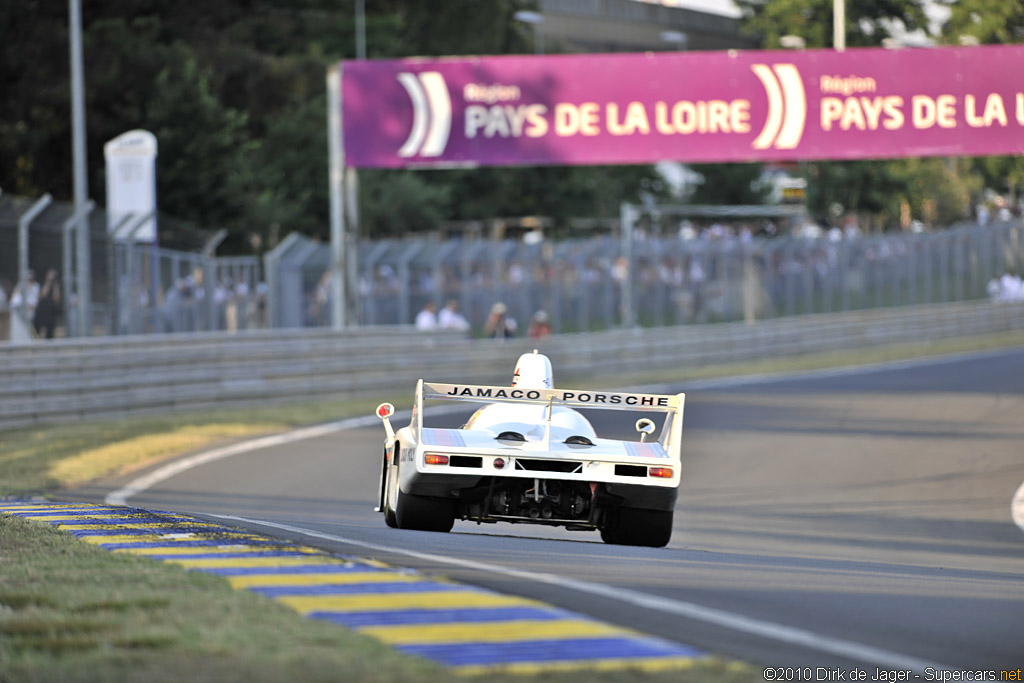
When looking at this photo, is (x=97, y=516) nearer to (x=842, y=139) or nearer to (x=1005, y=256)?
(x=842, y=139)

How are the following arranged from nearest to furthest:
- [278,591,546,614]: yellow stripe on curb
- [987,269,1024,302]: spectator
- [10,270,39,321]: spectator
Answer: [278,591,546,614]: yellow stripe on curb < [10,270,39,321]: spectator < [987,269,1024,302]: spectator

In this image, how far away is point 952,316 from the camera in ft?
133

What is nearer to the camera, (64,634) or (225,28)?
(64,634)

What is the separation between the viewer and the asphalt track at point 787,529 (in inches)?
251

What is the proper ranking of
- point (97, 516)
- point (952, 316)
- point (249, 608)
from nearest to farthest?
point (249, 608)
point (97, 516)
point (952, 316)

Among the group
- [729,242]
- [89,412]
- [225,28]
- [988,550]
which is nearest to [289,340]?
[89,412]

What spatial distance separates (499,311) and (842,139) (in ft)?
23.8

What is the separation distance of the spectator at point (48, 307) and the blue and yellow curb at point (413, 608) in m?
12.0

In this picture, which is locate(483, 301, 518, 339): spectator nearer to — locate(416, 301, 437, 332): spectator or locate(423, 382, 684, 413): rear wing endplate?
locate(416, 301, 437, 332): spectator

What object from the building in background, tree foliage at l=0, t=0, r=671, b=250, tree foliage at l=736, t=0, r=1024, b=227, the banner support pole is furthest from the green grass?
the building in background

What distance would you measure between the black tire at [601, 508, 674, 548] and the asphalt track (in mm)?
168

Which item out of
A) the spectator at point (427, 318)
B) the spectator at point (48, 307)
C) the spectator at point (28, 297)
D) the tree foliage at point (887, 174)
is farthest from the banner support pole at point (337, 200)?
the tree foliage at point (887, 174)

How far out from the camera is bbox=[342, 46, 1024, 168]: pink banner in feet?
81.5

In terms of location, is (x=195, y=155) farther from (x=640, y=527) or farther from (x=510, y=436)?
(x=640, y=527)
